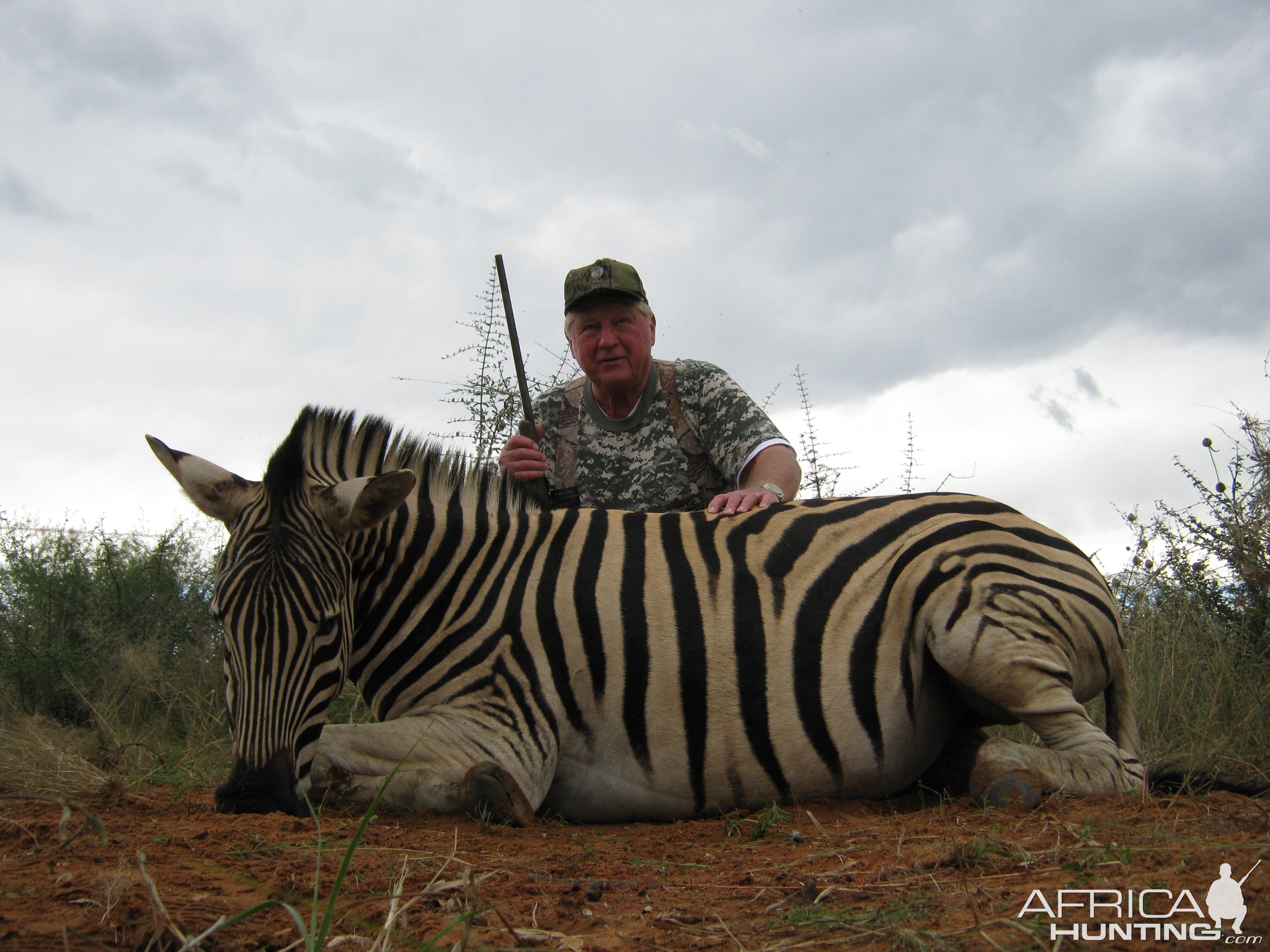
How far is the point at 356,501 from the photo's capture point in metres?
3.23

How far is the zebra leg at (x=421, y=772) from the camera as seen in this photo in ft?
9.94

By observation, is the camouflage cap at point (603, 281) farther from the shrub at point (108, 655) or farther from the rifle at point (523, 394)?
the shrub at point (108, 655)

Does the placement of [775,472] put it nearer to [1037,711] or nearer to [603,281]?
[603,281]

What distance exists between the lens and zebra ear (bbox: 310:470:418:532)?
3.25 metres

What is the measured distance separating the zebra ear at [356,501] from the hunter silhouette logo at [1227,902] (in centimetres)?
254

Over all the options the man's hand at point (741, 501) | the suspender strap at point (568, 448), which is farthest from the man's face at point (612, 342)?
the man's hand at point (741, 501)

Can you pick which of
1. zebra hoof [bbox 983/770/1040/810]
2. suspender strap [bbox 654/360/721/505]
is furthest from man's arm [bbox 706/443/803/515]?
zebra hoof [bbox 983/770/1040/810]

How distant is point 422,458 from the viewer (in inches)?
161

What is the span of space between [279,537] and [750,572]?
5.87ft

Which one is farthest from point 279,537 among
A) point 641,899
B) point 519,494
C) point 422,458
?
point 641,899

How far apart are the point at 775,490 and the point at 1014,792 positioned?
2214 mm

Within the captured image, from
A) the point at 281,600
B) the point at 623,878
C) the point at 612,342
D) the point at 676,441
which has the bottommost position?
the point at 623,878

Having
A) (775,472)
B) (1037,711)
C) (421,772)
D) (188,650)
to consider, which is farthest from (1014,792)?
(188,650)

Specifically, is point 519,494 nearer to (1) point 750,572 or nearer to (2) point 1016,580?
(1) point 750,572
